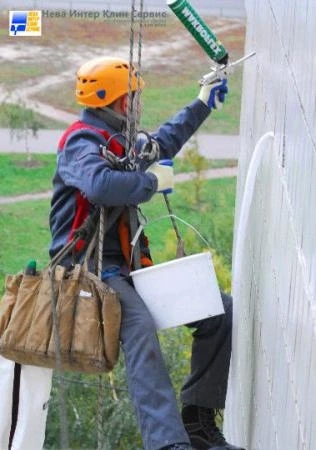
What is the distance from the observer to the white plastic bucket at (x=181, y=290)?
16.0ft

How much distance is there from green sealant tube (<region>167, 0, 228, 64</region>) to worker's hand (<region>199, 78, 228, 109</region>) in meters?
0.22

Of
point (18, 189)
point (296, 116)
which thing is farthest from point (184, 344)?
point (296, 116)

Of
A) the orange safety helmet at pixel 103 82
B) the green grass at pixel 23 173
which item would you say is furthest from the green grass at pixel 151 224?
the orange safety helmet at pixel 103 82

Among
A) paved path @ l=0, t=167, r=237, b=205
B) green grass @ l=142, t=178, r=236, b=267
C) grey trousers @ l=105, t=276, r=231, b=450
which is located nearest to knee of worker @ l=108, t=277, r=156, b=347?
grey trousers @ l=105, t=276, r=231, b=450

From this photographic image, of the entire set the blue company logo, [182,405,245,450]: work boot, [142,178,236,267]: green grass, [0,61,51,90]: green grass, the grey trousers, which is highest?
the blue company logo

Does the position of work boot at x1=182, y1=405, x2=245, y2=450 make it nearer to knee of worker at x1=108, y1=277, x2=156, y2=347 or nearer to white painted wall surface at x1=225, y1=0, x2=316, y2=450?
white painted wall surface at x1=225, y1=0, x2=316, y2=450

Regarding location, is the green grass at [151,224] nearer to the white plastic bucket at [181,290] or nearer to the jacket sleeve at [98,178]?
the jacket sleeve at [98,178]

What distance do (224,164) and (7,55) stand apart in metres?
3.47

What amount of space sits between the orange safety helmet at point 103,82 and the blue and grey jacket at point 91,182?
57 millimetres

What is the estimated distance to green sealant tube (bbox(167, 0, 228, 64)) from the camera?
5059 millimetres

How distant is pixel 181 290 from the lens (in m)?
4.89

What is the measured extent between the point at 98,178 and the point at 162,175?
350 mm

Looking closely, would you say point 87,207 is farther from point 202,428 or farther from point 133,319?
point 202,428

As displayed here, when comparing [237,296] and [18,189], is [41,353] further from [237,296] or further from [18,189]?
[18,189]
